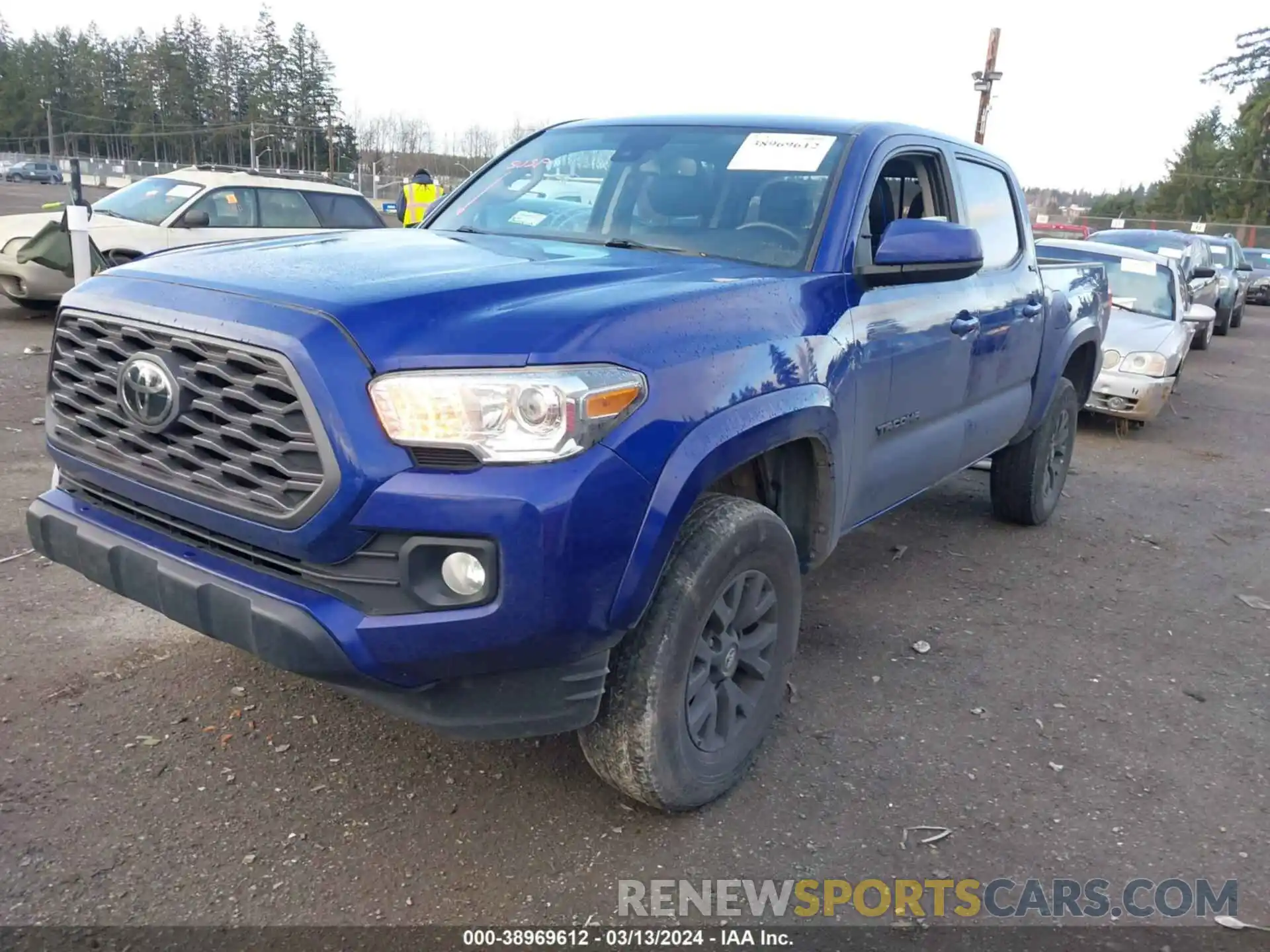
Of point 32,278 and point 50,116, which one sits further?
point 50,116

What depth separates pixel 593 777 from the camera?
307 cm

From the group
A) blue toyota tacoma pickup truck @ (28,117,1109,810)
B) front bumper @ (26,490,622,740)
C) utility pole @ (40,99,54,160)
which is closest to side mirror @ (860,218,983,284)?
blue toyota tacoma pickup truck @ (28,117,1109,810)

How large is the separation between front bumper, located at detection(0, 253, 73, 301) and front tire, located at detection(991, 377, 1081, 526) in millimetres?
8818

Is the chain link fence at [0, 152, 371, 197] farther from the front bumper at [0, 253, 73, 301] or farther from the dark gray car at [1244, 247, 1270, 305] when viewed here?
the front bumper at [0, 253, 73, 301]

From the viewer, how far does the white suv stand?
32.4 ft

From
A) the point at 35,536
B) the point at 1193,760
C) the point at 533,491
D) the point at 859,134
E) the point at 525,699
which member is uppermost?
the point at 859,134

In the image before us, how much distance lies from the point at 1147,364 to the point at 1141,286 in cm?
169

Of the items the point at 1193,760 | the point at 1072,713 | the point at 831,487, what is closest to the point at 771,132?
the point at 831,487

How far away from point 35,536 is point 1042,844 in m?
2.95

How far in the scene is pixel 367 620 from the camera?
88.1 inches

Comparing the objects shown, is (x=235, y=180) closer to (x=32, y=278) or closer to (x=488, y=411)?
(x=32, y=278)

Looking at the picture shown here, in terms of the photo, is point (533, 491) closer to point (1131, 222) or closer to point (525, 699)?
point (525, 699)

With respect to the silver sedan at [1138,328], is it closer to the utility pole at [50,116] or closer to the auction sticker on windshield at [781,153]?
the auction sticker on windshield at [781,153]

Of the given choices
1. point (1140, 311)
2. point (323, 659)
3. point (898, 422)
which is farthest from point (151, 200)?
point (323, 659)
